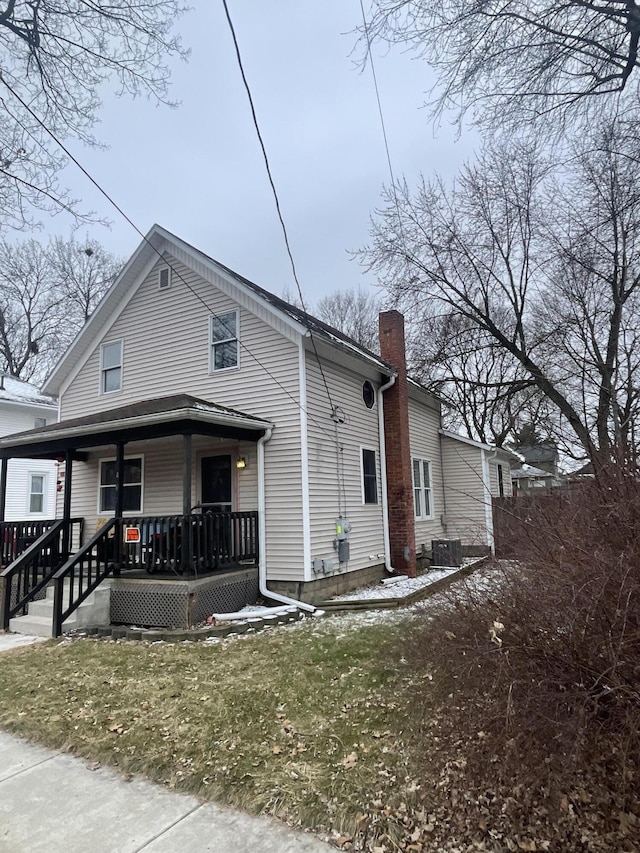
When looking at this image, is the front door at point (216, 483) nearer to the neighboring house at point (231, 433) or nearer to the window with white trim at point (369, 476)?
the neighboring house at point (231, 433)

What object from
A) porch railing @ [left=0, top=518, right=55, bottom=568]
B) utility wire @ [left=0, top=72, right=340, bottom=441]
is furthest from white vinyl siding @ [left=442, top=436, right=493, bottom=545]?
porch railing @ [left=0, top=518, right=55, bottom=568]

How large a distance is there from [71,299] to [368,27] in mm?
27677

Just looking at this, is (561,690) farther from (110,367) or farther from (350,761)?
(110,367)

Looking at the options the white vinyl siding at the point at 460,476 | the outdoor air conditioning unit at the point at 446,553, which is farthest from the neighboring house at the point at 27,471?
the white vinyl siding at the point at 460,476

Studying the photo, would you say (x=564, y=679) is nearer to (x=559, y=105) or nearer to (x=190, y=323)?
(x=559, y=105)

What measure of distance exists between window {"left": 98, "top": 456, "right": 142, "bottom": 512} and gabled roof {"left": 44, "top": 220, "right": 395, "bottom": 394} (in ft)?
9.35

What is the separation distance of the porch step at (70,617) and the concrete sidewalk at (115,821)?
4487 mm

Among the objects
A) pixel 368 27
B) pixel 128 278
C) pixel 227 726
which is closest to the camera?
pixel 227 726

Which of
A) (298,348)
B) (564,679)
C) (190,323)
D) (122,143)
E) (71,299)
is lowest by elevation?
(564,679)

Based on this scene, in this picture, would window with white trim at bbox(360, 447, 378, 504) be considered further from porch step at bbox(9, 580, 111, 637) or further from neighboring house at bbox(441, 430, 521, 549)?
porch step at bbox(9, 580, 111, 637)

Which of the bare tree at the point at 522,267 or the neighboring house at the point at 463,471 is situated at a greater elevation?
the bare tree at the point at 522,267

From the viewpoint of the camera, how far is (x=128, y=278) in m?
11.9

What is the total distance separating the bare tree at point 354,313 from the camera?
31469mm

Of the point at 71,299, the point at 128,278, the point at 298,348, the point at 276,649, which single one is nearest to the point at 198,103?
the point at 298,348
